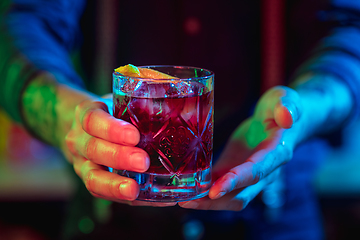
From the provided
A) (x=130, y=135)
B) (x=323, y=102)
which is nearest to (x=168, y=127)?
(x=130, y=135)

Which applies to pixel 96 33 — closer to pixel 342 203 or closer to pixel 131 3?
pixel 131 3

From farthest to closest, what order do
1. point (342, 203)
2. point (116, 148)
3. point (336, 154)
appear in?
point (342, 203) < point (336, 154) < point (116, 148)

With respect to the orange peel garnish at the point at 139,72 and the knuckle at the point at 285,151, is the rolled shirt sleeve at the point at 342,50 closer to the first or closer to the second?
the knuckle at the point at 285,151

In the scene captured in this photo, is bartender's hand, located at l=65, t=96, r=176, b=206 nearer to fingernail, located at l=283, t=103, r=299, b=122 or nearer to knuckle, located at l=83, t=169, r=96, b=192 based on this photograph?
knuckle, located at l=83, t=169, r=96, b=192

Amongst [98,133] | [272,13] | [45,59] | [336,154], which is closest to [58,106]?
[45,59]

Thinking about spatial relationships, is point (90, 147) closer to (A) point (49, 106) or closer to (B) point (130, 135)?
(B) point (130, 135)

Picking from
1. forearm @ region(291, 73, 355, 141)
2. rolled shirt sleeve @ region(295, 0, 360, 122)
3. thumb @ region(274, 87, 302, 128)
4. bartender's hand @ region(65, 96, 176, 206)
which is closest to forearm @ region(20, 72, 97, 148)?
bartender's hand @ region(65, 96, 176, 206)
